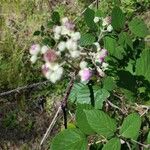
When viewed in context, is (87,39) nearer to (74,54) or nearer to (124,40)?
(124,40)

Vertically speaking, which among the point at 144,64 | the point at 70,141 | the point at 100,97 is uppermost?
the point at 144,64

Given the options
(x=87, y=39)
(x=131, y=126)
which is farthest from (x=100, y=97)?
(x=87, y=39)

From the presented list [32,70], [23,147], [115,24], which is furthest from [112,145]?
[32,70]

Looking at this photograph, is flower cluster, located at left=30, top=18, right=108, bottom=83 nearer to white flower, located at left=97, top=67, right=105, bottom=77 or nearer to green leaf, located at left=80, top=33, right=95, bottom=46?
white flower, located at left=97, top=67, right=105, bottom=77

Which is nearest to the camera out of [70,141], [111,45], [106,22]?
[70,141]

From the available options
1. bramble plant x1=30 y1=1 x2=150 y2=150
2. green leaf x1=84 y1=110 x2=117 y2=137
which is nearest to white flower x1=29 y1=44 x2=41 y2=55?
bramble plant x1=30 y1=1 x2=150 y2=150

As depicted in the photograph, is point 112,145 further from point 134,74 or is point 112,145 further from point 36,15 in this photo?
point 36,15

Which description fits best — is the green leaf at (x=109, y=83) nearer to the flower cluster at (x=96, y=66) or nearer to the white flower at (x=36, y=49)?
the flower cluster at (x=96, y=66)

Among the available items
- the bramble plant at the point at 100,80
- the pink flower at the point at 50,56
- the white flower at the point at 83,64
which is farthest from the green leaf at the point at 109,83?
the pink flower at the point at 50,56

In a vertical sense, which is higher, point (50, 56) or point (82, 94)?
point (50, 56)
